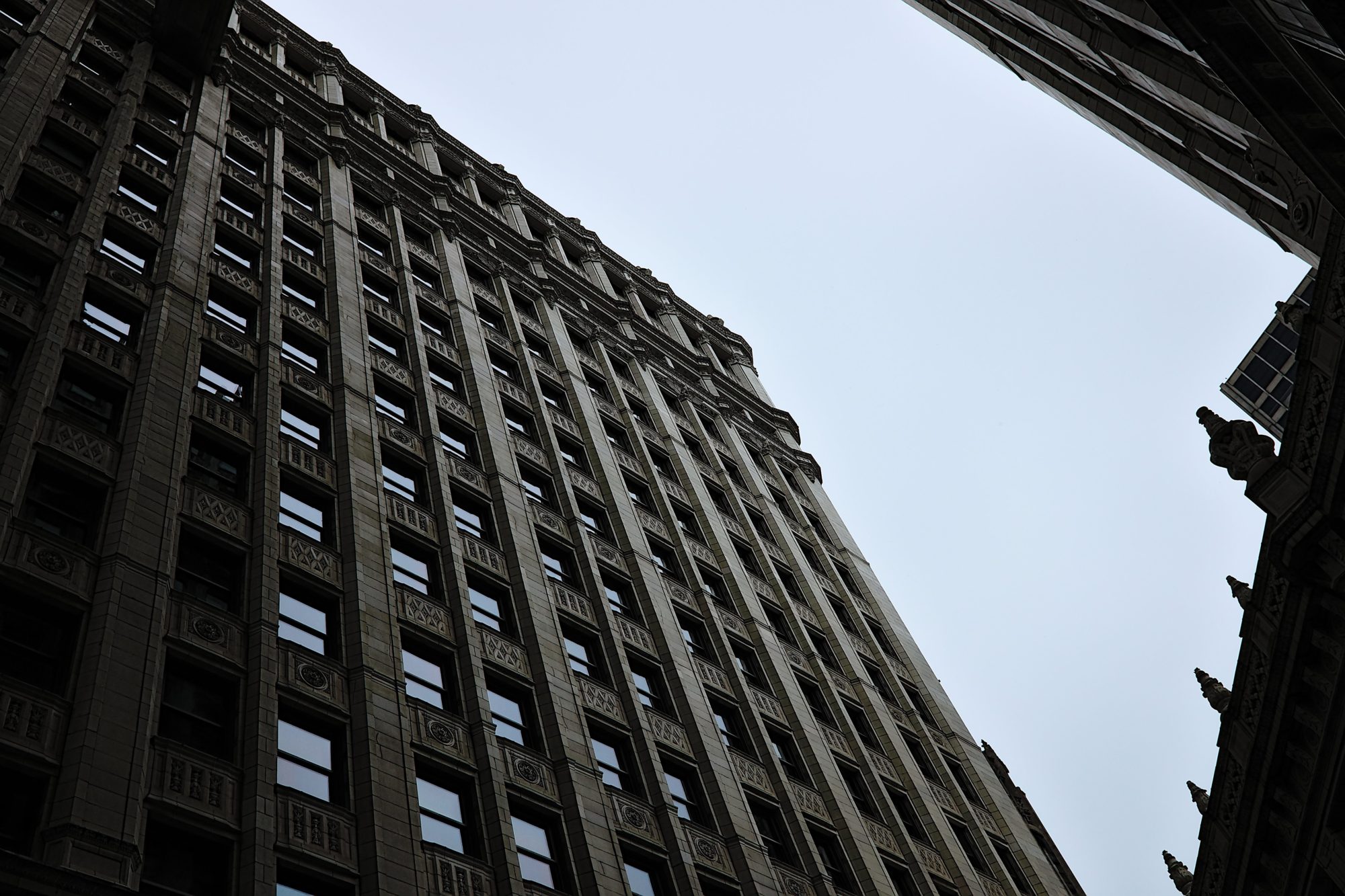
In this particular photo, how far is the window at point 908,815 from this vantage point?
36.6 meters

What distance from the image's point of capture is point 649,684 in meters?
32.6

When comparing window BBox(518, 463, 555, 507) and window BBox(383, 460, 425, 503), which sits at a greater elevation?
window BBox(518, 463, 555, 507)

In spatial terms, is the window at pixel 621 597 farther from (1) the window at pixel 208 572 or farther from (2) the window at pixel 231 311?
(1) the window at pixel 208 572

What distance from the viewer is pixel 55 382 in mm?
23250

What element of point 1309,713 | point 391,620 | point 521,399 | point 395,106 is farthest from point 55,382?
point 395,106

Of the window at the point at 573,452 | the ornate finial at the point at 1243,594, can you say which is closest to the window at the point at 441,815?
the ornate finial at the point at 1243,594

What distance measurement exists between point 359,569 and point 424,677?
2.80m

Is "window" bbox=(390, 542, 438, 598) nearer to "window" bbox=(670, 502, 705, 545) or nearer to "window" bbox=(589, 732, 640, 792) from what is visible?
"window" bbox=(589, 732, 640, 792)

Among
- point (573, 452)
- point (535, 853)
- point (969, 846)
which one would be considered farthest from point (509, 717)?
point (969, 846)

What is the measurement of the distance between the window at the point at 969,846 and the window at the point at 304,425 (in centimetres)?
2361

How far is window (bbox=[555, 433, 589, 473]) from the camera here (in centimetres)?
4019

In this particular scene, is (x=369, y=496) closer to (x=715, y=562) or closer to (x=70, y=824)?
(x=70, y=824)

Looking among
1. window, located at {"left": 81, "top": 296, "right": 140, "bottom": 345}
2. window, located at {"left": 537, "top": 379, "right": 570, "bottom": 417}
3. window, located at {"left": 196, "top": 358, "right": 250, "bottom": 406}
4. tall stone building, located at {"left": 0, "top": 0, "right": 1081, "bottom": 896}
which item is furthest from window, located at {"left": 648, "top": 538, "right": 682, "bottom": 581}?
window, located at {"left": 81, "top": 296, "right": 140, "bottom": 345}

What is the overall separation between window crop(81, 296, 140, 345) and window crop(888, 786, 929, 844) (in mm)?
25440
